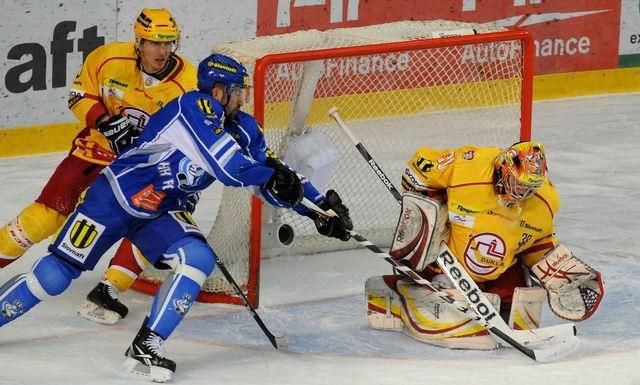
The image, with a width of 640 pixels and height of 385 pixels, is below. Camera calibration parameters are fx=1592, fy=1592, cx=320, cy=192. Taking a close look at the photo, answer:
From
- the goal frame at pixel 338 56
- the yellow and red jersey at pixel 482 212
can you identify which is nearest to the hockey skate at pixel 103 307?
A: the goal frame at pixel 338 56

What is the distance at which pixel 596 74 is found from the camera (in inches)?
362

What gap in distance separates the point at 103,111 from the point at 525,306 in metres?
1.59

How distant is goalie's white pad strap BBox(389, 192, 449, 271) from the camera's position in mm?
5367

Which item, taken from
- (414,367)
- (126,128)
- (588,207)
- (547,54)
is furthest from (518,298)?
(547,54)

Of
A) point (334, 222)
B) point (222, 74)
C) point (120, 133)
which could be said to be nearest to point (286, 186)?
point (334, 222)

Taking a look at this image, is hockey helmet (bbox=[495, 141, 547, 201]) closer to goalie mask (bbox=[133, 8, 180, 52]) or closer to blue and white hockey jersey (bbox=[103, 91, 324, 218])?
blue and white hockey jersey (bbox=[103, 91, 324, 218])

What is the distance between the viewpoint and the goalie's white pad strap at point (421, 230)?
211 inches

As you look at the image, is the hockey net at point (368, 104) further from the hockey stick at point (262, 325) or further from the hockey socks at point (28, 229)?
the hockey socks at point (28, 229)

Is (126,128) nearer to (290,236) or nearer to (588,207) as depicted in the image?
(290,236)

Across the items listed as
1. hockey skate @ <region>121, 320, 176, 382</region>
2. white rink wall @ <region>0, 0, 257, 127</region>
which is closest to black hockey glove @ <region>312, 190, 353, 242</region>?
hockey skate @ <region>121, 320, 176, 382</region>

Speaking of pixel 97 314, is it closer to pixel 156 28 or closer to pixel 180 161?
pixel 180 161

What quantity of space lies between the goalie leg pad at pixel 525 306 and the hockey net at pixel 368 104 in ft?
3.17

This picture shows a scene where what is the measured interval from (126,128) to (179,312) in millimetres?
789

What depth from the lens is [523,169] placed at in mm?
5109
